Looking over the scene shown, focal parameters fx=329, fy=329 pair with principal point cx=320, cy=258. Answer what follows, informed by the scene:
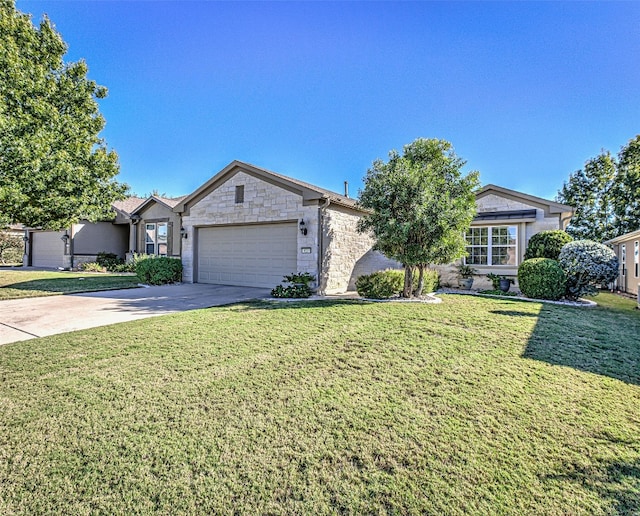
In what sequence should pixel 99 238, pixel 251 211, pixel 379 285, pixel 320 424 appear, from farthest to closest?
pixel 99 238 → pixel 251 211 → pixel 379 285 → pixel 320 424

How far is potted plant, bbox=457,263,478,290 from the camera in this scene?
45.9 ft

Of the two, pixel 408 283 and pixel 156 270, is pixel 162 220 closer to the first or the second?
pixel 156 270

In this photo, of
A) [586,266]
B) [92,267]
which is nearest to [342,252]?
[586,266]

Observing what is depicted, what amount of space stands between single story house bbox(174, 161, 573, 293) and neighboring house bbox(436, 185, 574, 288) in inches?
1.4

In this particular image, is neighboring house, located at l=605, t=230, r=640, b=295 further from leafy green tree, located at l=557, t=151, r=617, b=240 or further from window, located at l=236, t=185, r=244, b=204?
window, located at l=236, t=185, r=244, b=204

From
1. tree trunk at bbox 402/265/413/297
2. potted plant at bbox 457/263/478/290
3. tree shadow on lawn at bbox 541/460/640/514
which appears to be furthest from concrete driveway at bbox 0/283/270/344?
potted plant at bbox 457/263/478/290

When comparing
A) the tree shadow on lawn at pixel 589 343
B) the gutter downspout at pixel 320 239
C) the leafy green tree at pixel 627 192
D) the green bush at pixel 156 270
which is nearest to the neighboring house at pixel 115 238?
the green bush at pixel 156 270

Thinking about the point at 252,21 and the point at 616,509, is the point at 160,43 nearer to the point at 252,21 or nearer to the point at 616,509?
the point at 252,21

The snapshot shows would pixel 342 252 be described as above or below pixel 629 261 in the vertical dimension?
above

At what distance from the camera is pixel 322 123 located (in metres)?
16.2

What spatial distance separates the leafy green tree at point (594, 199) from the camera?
81.5ft

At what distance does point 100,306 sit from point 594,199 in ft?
106

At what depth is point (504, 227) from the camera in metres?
14.2

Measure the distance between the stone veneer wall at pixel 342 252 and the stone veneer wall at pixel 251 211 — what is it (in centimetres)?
54
